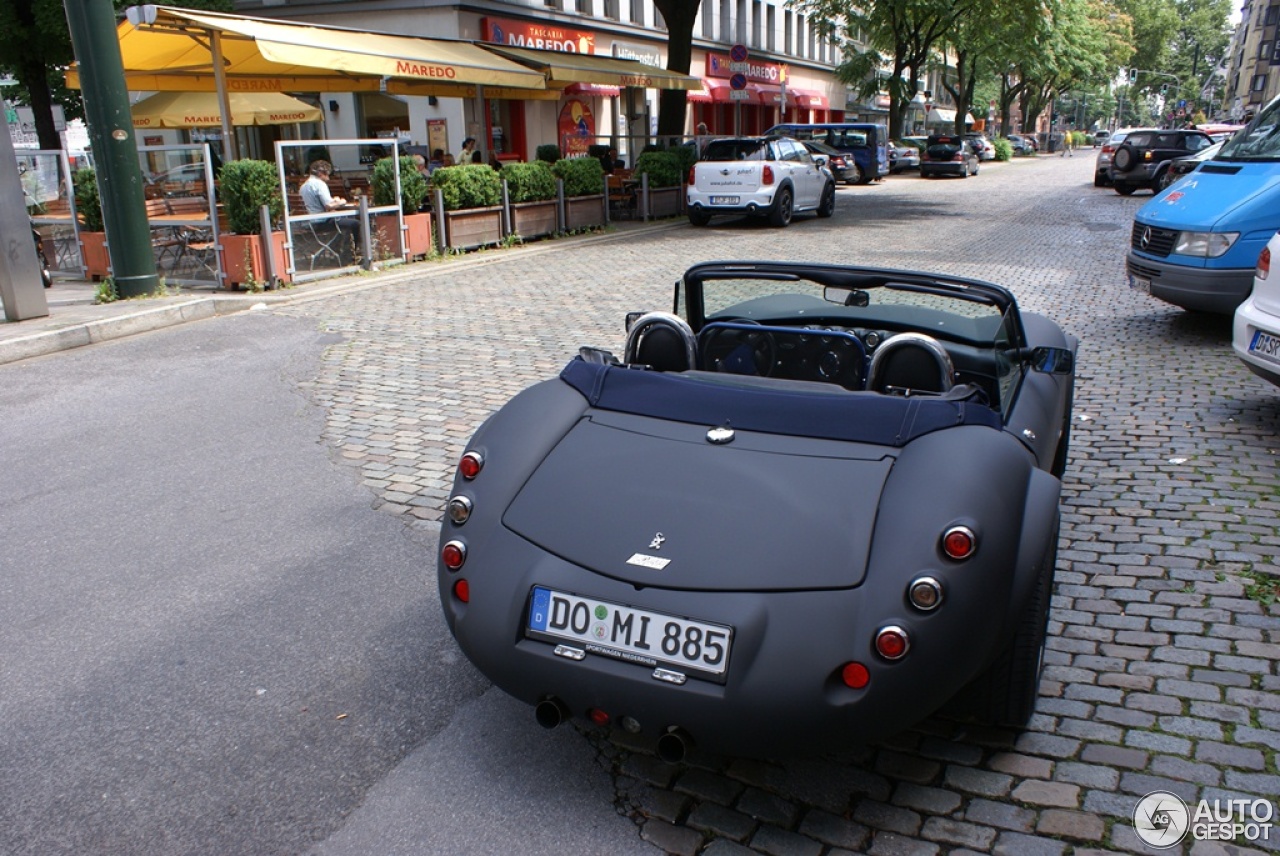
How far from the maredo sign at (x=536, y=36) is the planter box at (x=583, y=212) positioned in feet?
41.1

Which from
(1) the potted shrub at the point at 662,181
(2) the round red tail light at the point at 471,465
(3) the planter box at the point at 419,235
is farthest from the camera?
(1) the potted shrub at the point at 662,181

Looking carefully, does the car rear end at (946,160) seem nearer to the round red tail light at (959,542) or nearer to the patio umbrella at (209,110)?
the patio umbrella at (209,110)

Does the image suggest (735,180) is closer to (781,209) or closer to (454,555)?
(781,209)

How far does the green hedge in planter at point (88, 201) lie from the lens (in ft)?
44.2

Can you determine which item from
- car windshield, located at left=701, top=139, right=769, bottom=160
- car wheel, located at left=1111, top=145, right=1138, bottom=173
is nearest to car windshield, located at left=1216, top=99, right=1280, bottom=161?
car windshield, located at left=701, top=139, right=769, bottom=160

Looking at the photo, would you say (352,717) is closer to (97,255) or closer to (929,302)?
(929,302)

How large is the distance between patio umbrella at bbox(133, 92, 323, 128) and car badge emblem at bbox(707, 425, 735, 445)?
18463 mm

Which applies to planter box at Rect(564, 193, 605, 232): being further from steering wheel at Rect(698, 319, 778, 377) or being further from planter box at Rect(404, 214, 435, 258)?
steering wheel at Rect(698, 319, 778, 377)

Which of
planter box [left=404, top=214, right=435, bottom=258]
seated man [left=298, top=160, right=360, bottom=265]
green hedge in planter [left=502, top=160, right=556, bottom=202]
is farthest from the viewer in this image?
green hedge in planter [left=502, top=160, right=556, bottom=202]

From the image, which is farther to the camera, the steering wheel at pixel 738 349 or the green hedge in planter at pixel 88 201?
the green hedge in planter at pixel 88 201

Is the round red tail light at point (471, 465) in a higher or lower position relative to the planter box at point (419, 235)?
higher

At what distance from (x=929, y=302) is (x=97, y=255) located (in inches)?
492

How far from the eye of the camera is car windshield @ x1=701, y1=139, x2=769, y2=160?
20255mm

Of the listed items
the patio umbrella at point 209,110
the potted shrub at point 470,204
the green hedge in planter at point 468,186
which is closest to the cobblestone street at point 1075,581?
the potted shrub at point 470,204
